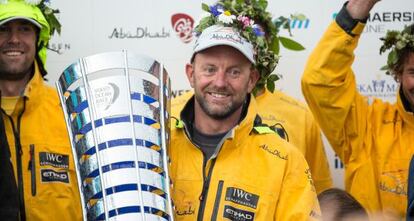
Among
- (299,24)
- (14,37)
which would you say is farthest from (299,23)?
(14,37)

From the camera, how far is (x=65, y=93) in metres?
3.43

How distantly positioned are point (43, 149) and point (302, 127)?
1.44 metres

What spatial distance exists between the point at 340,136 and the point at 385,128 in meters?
0.24

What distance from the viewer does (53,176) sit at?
13.5 ft

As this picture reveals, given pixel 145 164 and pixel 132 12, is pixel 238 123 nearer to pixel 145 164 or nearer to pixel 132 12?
pixel 145 164

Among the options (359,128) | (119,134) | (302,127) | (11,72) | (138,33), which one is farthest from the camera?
(138,33)

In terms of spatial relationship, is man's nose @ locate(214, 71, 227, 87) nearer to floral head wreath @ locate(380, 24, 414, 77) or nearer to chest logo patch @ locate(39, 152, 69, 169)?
chest logo patch @ locate(39, 152, 69, 169)

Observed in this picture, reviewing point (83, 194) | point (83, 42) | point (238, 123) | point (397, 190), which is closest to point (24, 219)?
point (83, 194)

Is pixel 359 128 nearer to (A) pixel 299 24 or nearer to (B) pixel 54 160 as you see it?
(A) pixel 299 24

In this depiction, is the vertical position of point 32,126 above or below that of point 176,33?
below

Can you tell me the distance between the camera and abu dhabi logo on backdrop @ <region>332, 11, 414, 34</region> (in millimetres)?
5168

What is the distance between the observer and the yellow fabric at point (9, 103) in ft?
13.5

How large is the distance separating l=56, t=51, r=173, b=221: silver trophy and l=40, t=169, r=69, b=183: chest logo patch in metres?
0.74

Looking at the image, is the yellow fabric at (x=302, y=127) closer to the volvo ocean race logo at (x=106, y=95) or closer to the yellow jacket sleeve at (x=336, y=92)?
the yellow jacket sleeve at (x=336, y=92)
